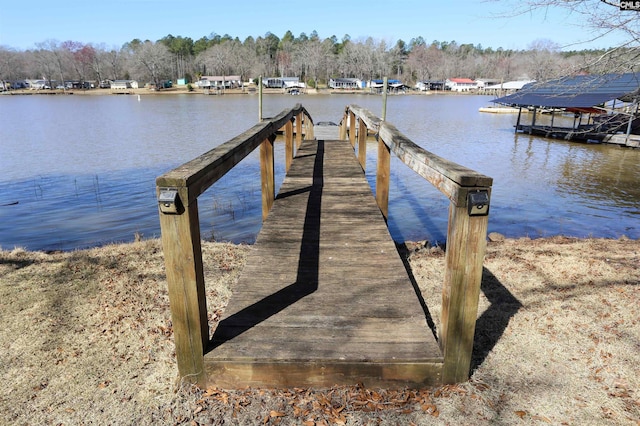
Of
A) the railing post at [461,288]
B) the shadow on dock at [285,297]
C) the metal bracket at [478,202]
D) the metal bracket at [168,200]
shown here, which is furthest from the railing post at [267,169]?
the metal bracket at [478,202]

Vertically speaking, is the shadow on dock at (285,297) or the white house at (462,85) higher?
the white house at (462,85)

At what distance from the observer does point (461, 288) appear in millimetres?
2549

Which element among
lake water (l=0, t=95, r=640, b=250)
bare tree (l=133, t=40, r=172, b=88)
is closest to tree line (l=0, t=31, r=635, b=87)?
bare tree (l=133, t=40, r=172, b=88)

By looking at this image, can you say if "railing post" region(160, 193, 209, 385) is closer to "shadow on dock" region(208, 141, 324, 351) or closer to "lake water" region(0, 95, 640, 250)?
"shadow on dock" region(208, 141, 324, 351)

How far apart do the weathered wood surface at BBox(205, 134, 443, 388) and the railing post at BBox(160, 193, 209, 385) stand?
11 cm

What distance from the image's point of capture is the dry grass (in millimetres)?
2518

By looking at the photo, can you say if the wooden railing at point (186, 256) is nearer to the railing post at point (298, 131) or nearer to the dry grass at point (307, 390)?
the dry grass at point (307, 390)

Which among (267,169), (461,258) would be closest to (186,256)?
(461,258)

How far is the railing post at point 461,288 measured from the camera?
2.44 meters

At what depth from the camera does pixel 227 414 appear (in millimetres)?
2480

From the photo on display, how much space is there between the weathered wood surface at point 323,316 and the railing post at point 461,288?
0.39ft

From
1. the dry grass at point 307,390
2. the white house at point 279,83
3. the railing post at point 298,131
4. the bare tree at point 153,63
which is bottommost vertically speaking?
the dry grass at point 307,390

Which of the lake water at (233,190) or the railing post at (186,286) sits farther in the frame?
the lake water at (233,190)

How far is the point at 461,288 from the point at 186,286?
5.41ft
